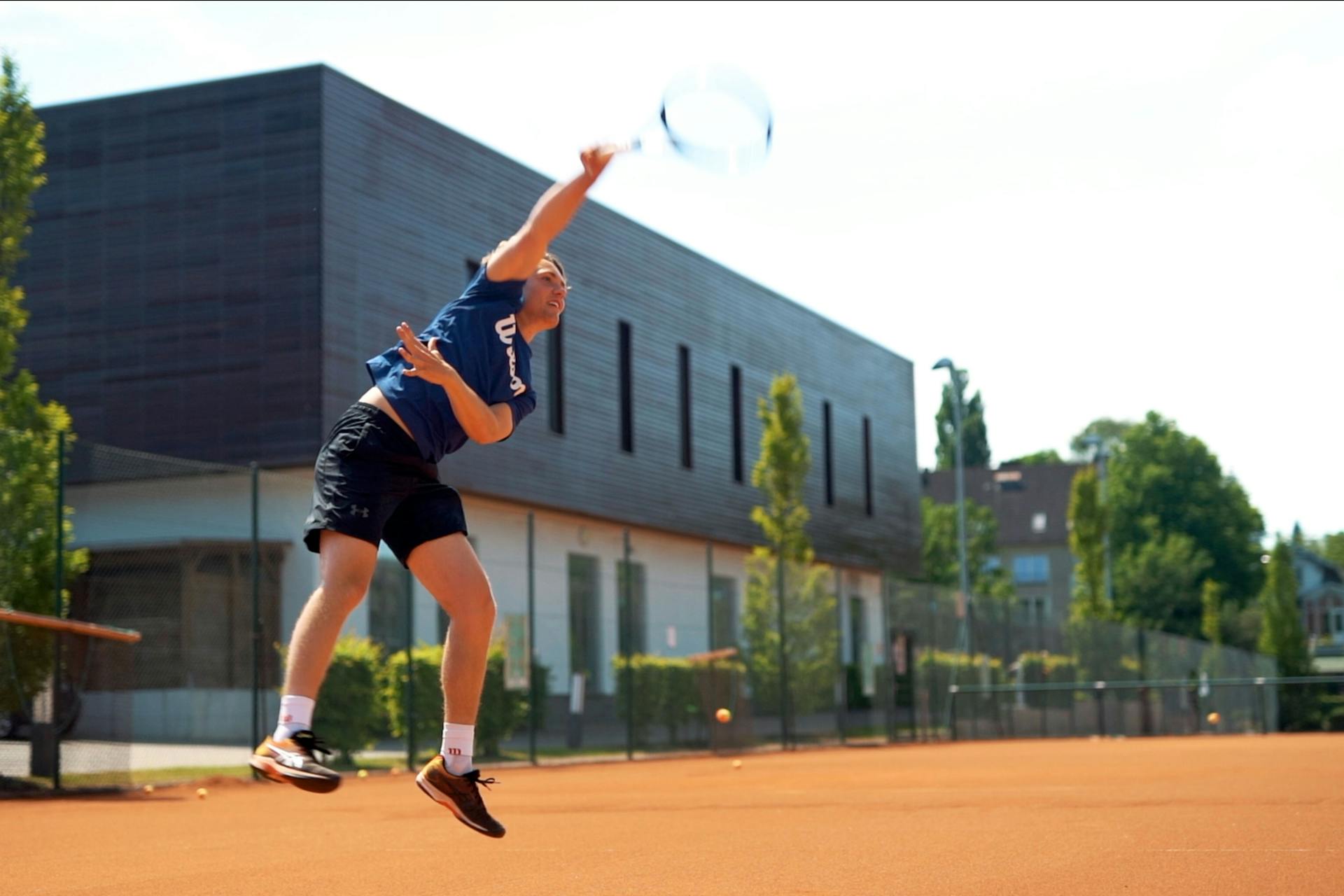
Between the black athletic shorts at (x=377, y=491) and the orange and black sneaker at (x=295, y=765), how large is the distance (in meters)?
0.61

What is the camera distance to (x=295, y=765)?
4781 millimetres

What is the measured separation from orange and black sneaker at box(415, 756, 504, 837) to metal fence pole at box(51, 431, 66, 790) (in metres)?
9.13

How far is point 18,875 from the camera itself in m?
6.54

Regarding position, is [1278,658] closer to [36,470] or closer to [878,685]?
[878,685]

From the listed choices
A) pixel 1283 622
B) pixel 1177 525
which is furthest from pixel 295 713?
pixel 1177 525

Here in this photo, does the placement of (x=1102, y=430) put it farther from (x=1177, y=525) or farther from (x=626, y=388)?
(x=626, y=388)

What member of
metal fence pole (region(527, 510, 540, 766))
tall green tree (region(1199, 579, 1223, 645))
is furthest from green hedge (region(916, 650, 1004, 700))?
tall green tree (region(1199, 579, 1223, 645))

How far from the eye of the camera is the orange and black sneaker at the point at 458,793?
541cm

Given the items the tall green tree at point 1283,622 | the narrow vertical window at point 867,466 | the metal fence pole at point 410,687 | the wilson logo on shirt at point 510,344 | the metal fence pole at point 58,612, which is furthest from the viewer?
the tall green tree at point 1283,622

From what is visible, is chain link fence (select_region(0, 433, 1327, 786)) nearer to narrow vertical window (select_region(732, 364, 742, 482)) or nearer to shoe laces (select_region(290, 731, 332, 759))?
narrow vertical window (select_region(732, 364, 742, 482))

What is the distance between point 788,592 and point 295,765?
24.5 m

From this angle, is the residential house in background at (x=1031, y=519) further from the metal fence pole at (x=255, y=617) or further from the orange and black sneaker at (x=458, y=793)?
the orange and black sneaker at (x=458, y=793)

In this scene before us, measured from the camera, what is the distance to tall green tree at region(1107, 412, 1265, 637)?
267 feet

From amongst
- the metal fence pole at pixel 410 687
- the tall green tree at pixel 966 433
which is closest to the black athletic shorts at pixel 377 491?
the metal fence pole at pixel 410 687
